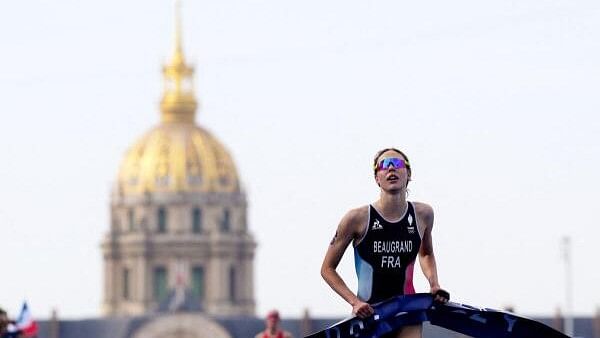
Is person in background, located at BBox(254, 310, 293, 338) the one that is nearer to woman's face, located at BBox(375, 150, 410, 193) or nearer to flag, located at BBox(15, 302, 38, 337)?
flag, located at BBox(15, 302, 38, 337)

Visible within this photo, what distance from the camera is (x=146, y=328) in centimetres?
17138

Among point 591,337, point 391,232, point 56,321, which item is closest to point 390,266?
point 391,232

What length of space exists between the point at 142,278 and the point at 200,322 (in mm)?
25397

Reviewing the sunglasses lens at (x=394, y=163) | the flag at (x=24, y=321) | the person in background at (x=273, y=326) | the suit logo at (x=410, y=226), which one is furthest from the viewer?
the flag at (x=24, y=321)

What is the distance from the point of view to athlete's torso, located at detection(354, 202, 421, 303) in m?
11.7

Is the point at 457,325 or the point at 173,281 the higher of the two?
the point at 173,281

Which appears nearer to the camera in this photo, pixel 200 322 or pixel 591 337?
pixel 591 337

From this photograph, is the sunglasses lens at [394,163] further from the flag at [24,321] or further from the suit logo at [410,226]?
the flag at [24,321]

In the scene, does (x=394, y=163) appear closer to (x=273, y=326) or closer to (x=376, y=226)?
(x=376, y=226)

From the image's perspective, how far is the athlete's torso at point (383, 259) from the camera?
11680 mm

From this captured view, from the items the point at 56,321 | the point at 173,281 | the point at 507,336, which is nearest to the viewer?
the point at 507,336

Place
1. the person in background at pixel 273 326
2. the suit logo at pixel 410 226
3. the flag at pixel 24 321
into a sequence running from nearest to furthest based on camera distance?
the suit logo at pixel 410 226 → the person in background at pixel 273 326 → the flag at pixel 24 321

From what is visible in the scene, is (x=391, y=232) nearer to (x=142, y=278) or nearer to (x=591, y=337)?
(x=591, y=337)

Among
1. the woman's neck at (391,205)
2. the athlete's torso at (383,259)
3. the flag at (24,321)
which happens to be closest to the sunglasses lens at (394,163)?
the woman's neck at (391,205)
